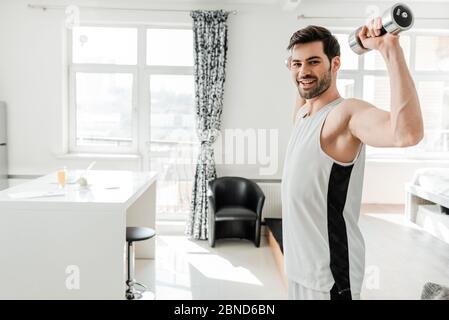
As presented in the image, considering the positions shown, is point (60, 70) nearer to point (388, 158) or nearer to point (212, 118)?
point (212, 118)

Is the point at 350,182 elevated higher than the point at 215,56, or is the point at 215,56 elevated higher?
the point at 215,56

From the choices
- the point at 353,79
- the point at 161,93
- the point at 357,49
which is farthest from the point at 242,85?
the point at 357,49

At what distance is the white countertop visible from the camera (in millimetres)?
2510

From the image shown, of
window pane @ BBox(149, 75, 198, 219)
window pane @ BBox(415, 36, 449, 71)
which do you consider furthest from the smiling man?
window pane @ BBox(415, 36, 449, 71)

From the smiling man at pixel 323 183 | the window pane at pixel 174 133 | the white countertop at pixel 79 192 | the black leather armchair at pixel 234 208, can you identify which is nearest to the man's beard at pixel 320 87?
the smiling man at pixel 323 183

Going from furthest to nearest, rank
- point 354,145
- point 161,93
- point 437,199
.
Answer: point 161,93
point 437,199
point 354,145

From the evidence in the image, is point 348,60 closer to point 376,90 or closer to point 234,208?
point 376,90

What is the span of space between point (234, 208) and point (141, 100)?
1.80 meters

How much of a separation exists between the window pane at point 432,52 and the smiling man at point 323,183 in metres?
4.97

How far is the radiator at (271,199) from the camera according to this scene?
5.07 metres

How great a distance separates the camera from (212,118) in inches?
194

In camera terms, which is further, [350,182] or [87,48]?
[87,48]

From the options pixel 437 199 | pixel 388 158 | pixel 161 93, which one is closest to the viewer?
pixel 437 199

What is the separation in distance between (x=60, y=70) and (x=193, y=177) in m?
2.06
